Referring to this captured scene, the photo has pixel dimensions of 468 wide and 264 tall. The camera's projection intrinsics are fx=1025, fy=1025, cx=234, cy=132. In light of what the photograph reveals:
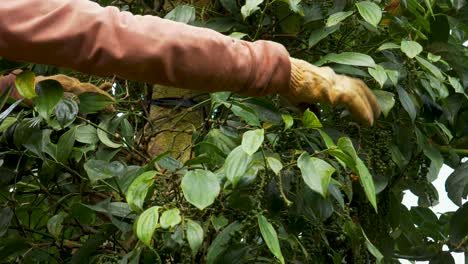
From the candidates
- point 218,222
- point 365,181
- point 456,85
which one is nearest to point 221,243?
point 218,222

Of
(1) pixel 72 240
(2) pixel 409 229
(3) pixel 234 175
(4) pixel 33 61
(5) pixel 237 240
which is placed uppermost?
(4) pixel 33 61

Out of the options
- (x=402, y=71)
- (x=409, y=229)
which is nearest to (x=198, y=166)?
(x=402, y=71)


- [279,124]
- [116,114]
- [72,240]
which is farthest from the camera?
[72,240]

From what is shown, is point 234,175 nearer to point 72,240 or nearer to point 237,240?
point 237,240

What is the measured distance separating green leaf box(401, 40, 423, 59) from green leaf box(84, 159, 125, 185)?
47cm

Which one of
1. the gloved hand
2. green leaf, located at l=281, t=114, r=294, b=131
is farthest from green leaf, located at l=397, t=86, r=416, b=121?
green leaf, located at l=281, t=114, r=294, b=131

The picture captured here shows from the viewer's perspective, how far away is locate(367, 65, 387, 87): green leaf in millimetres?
1528

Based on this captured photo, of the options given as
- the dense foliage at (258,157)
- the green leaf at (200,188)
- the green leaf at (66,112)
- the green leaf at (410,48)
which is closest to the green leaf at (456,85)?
the dense foliage at (258,157)

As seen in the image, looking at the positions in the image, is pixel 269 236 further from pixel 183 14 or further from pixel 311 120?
pixel 183 14

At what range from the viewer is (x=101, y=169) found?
5.18 feet

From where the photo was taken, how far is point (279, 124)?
1.60 metres

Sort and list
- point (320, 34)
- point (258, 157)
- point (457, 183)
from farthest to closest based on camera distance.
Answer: point (457, 183) < point (320, 34) < point (258, 157)

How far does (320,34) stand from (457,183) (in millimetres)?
424

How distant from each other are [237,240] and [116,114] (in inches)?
13.8
